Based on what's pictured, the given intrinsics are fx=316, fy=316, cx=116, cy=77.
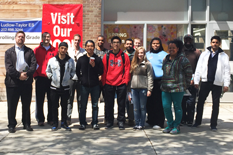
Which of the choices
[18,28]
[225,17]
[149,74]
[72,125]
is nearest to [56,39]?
[18,28]

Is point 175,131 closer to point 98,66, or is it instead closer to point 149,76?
point 149,76

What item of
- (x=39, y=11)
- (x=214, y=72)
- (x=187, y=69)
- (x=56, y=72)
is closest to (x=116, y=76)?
(x=56, y=72)

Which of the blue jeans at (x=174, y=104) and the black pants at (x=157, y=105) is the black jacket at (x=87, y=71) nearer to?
the black pants at (x=157, y=105)

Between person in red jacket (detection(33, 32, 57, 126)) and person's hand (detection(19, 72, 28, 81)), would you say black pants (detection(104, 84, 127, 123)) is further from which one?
person's hand (detection(19, 72, 28, 81))

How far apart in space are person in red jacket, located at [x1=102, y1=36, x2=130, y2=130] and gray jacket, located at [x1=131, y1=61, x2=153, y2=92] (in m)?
0.18

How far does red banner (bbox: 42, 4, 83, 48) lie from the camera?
1050 cm

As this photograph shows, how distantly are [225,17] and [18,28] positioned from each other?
7.05m

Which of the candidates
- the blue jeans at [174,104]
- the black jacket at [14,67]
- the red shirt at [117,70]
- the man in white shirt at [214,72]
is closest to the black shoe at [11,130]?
the black jacket at [14,67]

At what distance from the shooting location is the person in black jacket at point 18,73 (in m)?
6.34

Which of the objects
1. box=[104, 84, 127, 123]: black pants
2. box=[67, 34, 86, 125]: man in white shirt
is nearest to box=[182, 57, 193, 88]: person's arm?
box=[104, 84, 127, 123]: black pants

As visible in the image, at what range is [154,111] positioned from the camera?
276 inches

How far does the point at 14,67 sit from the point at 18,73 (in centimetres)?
19

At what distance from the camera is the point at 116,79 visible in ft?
22.2

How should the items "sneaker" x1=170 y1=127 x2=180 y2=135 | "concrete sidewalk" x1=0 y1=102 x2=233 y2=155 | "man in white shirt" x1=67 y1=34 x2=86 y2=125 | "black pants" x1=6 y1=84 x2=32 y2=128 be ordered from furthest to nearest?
"man in white shirt" x1=67 y1=34 x2=86 y2=125
"black pants" x1=6 y1=84 x2=32 y2=128
"sneaker" x1=170 y1=127 x2=180 y2=135
"concrete sidewalk" x1=0 y1=102 x2=233 y2=155
